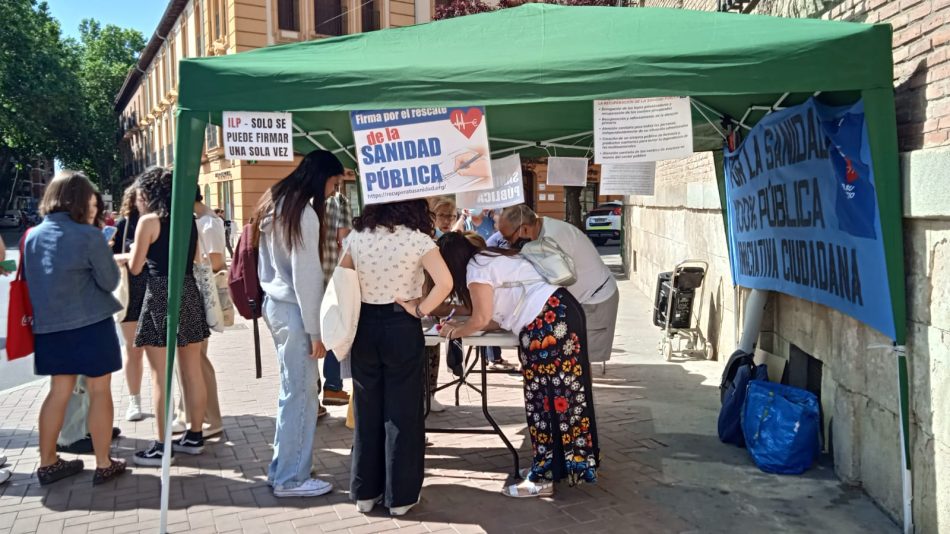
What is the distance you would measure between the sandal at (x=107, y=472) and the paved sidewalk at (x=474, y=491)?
0.15 ft

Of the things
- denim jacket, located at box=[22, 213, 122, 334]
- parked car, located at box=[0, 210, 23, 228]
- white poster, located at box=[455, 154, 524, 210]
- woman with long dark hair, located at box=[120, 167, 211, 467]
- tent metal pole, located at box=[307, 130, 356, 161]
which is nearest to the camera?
denim jacket, located at box=[22, 213, 122, 334]

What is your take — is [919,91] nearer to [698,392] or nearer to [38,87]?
[698,392]

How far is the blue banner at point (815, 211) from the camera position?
3.55m

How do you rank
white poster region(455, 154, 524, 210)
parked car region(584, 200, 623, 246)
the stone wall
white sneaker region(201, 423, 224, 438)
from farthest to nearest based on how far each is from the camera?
1. parked car region(584, 200, 623, 246)
2. white poster region(455, 154, 524, 210)
3. white sneaker region(201, 423, 224, 438)
4. the stone wall

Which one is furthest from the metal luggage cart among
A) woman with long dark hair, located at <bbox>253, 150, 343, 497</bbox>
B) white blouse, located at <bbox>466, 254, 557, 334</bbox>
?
woman with long dark hair, located at <bbox>253, 150, 343, 497</bbox>

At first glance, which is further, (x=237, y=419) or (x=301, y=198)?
(x=237, y=419)

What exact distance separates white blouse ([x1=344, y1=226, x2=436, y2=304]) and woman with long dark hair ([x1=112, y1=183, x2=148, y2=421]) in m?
1.94

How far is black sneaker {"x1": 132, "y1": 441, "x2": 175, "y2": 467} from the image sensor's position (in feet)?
15.0

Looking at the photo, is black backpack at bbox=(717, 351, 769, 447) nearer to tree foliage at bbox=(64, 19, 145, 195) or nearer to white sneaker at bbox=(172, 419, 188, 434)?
white sneaker at bbox=(172, 419, 188, 434)

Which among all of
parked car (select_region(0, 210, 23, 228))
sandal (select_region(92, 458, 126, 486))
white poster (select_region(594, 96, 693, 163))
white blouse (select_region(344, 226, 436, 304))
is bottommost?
sandal (select_region(92, 458, 126, 486))

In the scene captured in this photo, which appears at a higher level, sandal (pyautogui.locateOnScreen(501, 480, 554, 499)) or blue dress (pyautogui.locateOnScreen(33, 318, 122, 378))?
blue dress (pyautogui.locateOnScreen(33, 318, 122, 378))

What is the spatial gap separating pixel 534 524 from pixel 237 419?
289cm

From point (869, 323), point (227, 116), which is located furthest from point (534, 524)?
point (227, 116)

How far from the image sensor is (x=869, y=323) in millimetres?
3611
